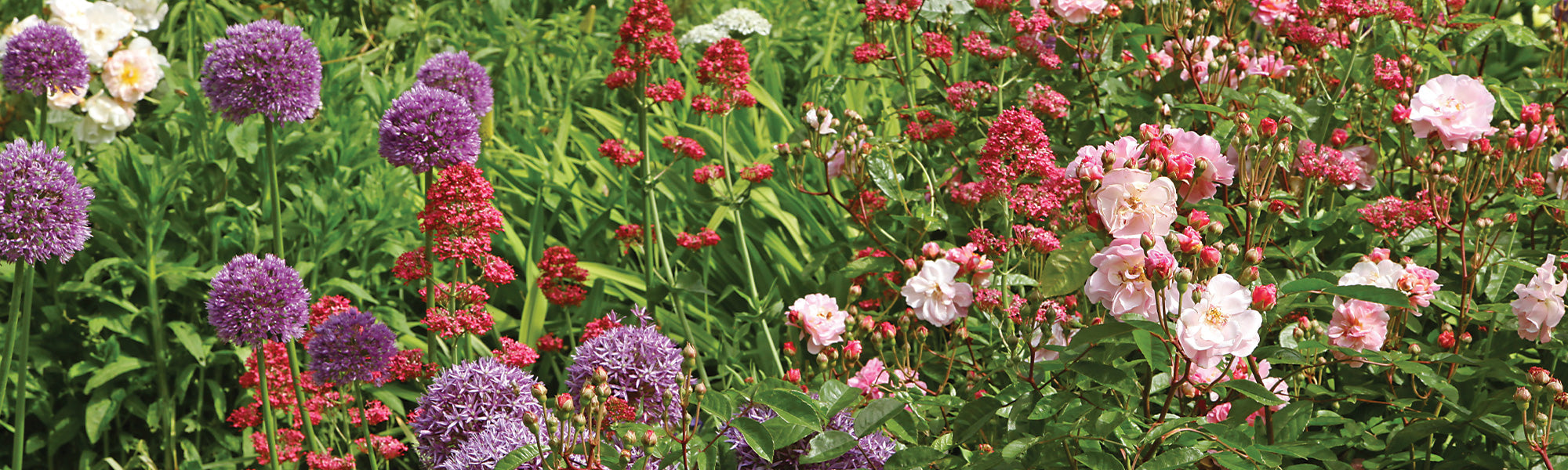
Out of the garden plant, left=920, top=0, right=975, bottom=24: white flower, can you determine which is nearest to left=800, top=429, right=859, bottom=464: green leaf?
A: the garden plant

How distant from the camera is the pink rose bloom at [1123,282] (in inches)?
49.9

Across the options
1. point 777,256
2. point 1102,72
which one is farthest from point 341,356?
point 1102,72

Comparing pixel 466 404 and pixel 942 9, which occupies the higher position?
pixel 942 9

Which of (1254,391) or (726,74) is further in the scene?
(726,74)

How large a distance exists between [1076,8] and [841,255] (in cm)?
105

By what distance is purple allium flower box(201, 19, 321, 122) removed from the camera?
6.62ft

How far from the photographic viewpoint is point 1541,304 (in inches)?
65.9

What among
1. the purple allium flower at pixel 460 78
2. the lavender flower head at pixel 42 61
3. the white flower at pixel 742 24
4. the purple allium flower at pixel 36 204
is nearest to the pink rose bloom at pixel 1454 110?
the purple allium flower at pixel 460 78

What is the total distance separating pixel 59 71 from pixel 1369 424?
2.73 metres

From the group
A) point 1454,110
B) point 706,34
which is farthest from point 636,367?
point 706,34

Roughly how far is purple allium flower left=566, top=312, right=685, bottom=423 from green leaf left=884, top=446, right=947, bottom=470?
371 millimetres

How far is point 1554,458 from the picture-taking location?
178cm

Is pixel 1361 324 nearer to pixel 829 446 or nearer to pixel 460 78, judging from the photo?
pixel 829 446

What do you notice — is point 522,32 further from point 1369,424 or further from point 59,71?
point 1369,424
